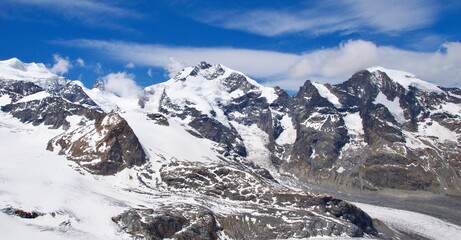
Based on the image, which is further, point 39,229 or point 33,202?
point 33,202

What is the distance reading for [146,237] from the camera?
19425 cm

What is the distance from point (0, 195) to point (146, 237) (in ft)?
165

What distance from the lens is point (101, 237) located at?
18300 centimetres

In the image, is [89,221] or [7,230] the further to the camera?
[89,221]

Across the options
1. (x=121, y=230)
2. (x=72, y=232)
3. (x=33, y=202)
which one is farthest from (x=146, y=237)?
(x=33, y=202)

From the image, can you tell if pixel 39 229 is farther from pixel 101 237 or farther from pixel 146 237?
pixel 146 237

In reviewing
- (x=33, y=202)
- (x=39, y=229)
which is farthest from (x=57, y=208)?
(x=39, y=229)

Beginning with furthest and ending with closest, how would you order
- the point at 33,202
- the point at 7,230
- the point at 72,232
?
the point at 33,202 < the point at 72,232 < the point at 7,230

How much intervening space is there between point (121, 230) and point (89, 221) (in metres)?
11.2

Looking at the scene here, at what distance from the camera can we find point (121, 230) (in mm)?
195875

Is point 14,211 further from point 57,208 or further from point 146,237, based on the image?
point 146,237

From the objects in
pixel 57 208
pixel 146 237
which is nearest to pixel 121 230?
pixel 146 237

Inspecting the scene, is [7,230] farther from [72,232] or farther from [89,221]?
[89,221]

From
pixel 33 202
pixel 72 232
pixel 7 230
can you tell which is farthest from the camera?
pixel 33 202
